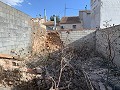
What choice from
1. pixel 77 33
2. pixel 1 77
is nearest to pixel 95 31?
pixel 77 33

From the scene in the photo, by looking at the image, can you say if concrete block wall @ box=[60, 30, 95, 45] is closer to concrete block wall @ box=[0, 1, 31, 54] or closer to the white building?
concrete block wall @ box=[0, 1, 31, 54]

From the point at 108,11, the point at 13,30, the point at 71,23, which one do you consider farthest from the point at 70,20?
the point at 13,30

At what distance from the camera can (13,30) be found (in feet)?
20.6

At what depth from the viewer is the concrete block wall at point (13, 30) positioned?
17.3 feet

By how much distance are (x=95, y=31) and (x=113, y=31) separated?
4.42 meters

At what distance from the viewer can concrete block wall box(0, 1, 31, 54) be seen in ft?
17.3

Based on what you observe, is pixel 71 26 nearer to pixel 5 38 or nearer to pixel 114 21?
pixel 114 21


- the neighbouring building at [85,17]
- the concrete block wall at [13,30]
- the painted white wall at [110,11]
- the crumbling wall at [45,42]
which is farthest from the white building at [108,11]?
the neighbouring building at [85,17]

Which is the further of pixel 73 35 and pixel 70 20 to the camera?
pixel 70 20

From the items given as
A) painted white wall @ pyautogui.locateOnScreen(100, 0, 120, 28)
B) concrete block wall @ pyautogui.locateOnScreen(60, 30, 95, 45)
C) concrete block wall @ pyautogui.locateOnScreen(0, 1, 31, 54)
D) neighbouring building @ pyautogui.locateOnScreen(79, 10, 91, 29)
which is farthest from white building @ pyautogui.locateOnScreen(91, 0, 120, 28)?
neighbouring building @ pyautogui.locateOnScreen(79, 10, 91, 29)

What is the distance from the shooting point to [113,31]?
7871 mm

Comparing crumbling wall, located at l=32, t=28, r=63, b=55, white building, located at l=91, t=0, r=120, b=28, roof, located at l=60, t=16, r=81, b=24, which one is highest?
roof, located at l=60, t=16, r=81, b=24

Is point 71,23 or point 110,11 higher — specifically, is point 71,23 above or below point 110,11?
above

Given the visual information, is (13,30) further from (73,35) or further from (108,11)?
(108,11)
